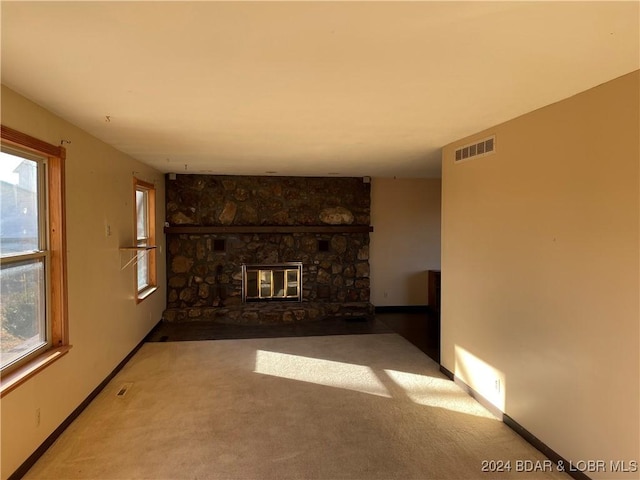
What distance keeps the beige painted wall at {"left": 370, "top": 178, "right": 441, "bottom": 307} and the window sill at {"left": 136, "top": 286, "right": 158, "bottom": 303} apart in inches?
135

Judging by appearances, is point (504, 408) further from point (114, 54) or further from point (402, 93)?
point (114, 54)

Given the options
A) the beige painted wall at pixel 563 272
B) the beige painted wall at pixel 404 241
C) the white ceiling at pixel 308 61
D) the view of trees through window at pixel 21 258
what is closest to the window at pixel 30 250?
the view of trees through window at pixel 21 258

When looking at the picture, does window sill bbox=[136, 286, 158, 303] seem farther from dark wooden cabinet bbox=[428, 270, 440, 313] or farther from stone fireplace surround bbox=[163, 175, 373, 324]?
dark wooden cabinet bbox=[428, 270, 440, 313]

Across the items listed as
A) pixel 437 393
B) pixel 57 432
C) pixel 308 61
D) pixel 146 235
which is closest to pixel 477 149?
pixel 308 61

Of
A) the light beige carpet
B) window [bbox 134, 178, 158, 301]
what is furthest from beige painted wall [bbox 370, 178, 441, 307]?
window [bbox 134, 178, 158, 301]

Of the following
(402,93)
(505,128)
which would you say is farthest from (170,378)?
(505,128)

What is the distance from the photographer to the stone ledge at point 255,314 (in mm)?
5797

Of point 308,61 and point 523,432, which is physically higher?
point 308,61

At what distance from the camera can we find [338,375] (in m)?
3.75

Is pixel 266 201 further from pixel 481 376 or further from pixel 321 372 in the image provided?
pixel 481 376

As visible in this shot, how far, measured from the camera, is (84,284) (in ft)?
9.75

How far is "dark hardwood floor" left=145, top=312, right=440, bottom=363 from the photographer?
197 inches

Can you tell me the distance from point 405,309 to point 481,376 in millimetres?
3445

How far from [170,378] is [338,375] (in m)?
1.60
